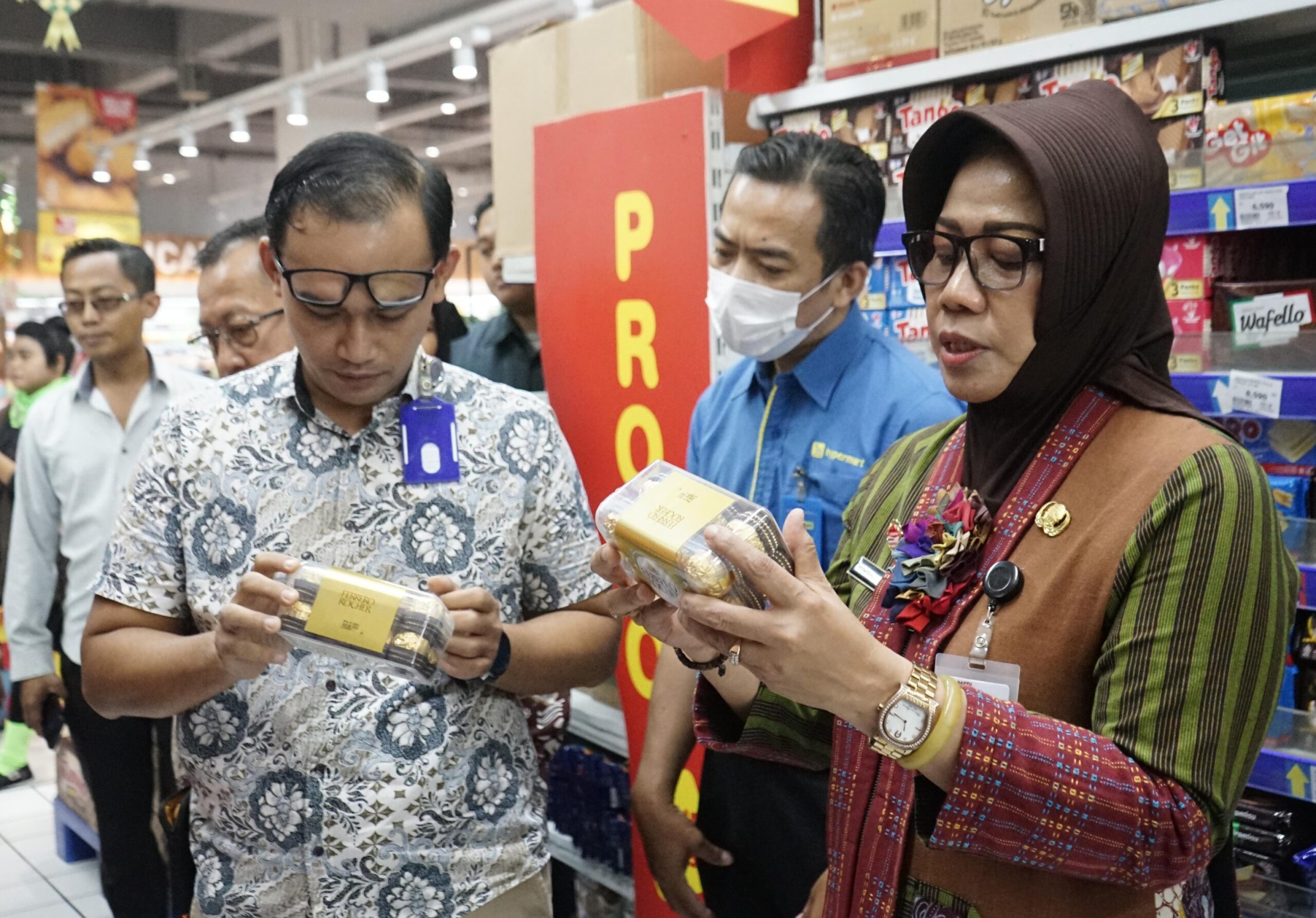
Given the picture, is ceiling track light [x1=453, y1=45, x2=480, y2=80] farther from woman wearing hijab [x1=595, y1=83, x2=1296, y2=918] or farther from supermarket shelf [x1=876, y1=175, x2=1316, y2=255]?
woman wearing hijab [x1=595, y1=83, x2=1296, y2=918]

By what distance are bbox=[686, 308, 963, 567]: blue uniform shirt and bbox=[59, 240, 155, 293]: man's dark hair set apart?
2.53 m

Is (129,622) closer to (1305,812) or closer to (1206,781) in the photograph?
(1206,781)

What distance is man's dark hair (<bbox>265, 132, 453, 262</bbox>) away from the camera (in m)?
1.74

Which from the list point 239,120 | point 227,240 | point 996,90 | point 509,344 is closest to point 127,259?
point 227,240

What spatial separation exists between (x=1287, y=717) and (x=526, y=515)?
1.39m

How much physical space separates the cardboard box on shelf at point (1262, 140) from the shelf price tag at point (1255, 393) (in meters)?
0.34

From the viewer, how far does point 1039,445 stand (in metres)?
1.37

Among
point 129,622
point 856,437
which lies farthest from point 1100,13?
point 129,622

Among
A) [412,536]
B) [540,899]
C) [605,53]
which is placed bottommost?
[540,899]

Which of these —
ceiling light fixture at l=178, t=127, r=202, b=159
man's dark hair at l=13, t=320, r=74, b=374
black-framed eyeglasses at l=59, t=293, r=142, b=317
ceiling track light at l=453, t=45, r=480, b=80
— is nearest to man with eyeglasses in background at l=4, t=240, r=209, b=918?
black-framed eyeglasses at l=59, t=293, r=142, b=317

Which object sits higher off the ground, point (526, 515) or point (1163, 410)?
point (1163, 410)

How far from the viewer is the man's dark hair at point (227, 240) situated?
3.12 metres

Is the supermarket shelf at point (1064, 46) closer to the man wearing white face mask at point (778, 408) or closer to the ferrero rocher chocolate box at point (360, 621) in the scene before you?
the man wearing white face mask at point (778, 408)

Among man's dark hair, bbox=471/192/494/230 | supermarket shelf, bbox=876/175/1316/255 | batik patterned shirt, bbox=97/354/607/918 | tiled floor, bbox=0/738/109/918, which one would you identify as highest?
man's dark hair, bbox=471/192/494/230
